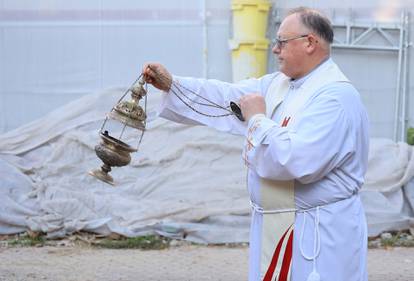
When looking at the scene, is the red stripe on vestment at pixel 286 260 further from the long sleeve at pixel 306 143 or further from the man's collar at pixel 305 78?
the man's collar at pixel 305 78

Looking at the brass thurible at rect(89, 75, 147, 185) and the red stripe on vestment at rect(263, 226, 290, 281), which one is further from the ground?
the brass thurible at rect(89, 75, 147, 185)

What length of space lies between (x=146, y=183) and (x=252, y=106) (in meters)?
5.19

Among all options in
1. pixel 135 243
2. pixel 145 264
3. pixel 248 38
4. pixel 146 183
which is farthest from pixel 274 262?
pixel 248 38

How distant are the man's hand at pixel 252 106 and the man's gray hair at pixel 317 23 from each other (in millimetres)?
368

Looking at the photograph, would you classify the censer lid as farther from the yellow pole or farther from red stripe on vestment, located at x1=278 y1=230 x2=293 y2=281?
the yellow pole

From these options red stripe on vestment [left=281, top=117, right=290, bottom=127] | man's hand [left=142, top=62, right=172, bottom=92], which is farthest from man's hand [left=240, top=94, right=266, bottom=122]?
man's hand [left=142, top=62, right=172, bottom=92]

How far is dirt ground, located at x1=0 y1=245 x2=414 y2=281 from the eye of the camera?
722 centimetres

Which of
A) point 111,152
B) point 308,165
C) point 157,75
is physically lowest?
point 111,152

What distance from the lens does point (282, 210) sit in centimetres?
382

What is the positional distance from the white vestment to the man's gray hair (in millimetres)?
134

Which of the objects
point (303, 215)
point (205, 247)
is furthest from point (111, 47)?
point (303, 215)

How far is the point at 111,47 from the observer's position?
9922 mm

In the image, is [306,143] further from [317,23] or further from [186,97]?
[186,97]

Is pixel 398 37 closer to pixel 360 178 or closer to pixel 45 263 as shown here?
pixel 45 263
